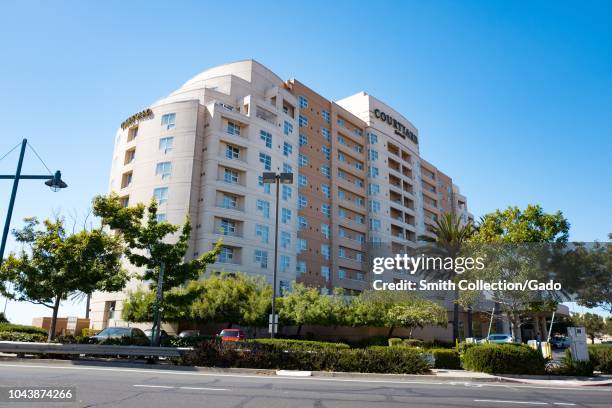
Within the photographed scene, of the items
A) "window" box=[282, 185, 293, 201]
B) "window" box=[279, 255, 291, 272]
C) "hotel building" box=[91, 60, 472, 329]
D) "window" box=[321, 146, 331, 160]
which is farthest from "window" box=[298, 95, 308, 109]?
"window" box=[279, 255, 291, 272]

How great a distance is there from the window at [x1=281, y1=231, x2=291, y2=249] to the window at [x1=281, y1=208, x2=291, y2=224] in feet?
4.30

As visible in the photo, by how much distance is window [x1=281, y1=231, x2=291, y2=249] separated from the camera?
49.0 metres

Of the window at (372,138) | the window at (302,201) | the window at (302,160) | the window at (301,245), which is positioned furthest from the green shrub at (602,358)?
the window at (372,138)

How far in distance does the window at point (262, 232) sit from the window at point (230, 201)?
316cm

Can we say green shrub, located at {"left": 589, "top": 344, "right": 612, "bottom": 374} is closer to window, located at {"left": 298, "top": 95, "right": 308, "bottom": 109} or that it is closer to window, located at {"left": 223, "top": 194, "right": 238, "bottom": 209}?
window, located at {"left": 223, "top": 194, "right": 238, "bottom": 209}

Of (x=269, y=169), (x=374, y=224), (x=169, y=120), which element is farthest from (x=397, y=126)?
(x=169, y=120)

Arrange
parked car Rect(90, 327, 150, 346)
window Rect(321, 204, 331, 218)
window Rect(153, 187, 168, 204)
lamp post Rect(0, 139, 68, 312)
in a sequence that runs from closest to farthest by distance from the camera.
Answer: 1. lamp post Rect(0, 139, 68, 312)
2. parked car Rect(90, 327, 150, 346)
3. window Rect(153, 187, 168, 204)
4. window Rect(321, 204, 331, 218)

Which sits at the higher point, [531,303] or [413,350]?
[531,303]

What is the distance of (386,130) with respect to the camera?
72375 mm

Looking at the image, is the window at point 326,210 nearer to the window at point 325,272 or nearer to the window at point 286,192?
the window at point 325,272

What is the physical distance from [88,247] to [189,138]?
22.2 m

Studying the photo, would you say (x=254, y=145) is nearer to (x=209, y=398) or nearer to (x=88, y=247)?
(x=88, y=247)

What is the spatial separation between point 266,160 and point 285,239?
8.83m

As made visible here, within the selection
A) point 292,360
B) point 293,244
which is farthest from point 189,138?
point 292,360
